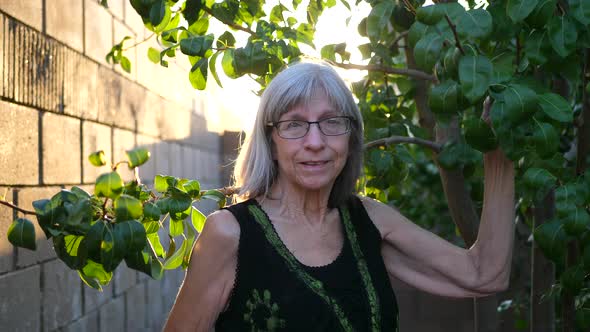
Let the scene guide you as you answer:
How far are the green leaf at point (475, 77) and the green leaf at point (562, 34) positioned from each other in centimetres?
29

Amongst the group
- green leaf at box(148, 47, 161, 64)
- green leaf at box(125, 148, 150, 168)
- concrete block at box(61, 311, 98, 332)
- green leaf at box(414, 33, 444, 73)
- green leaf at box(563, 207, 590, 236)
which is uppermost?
green leaf at box(148, 47, 161, 64)

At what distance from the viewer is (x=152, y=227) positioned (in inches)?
89.2

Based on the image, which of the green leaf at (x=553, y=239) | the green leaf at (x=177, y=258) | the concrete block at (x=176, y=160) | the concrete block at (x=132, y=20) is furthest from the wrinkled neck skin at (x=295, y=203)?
the concrete block at (x=176, y=160)

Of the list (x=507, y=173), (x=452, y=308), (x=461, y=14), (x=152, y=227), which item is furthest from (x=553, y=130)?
(x=452, y=308)

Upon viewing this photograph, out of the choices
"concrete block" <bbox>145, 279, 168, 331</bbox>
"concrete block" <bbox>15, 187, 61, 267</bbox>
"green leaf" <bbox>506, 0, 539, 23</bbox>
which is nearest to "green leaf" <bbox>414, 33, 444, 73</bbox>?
"green leaf" <bbox>506, 0, 539, 23</bbox>

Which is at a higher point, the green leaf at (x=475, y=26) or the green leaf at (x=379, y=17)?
the green leaf at (x=379, y=17)

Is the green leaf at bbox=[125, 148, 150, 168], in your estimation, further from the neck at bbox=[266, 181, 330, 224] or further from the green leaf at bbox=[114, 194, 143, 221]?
the neck at bbox=[266, 181, 330, 224]

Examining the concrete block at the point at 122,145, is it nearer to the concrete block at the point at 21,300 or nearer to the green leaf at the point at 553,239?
the concrete block at the point at 21,300

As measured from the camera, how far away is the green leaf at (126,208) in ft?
5.92

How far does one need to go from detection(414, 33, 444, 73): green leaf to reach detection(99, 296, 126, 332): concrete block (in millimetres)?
2365

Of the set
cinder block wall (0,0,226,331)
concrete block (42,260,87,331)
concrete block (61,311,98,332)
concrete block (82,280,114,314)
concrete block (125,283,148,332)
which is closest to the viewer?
cinder block wall (0,0,226,331)

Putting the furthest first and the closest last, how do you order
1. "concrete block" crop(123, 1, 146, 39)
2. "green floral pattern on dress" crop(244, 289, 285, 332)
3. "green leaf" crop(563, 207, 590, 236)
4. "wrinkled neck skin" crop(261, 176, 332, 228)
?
"concrete block" crop(123, 1, 146, 39) → "wrinkled neck skin" crop(261, 176, 332, 228) → "green floral pattern on dress" crop(244, 289, 285, 332) → "green leaf" crop(563, 207, 590, 236)

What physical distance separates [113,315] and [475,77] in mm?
2698

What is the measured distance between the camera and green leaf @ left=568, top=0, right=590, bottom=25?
6.21ft
